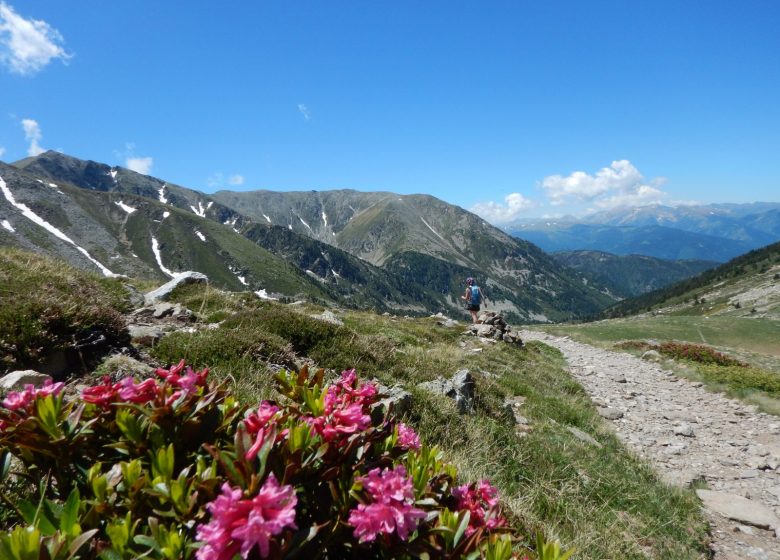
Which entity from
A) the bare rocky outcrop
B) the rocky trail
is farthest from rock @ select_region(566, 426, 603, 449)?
the bare rocky outcrop

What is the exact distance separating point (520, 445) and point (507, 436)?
322 millimetres

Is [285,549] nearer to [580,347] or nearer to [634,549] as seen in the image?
[634,549]

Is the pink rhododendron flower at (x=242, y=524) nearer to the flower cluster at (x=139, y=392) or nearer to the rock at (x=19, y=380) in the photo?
the flower cluster at (x=139, y=392)

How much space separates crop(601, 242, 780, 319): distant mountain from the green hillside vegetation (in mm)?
80858

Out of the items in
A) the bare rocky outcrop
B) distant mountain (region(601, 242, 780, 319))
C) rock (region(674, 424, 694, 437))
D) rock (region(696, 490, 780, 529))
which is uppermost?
the bare rocky outcrop

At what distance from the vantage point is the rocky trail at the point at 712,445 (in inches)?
279

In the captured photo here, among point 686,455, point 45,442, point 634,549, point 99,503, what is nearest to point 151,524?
point 99,503

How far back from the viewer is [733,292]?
408 feet

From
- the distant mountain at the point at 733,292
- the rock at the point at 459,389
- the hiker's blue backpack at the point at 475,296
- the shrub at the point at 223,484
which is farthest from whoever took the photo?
the distant mountain at the point at 733,292

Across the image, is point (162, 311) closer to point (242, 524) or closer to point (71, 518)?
point (71, 518)

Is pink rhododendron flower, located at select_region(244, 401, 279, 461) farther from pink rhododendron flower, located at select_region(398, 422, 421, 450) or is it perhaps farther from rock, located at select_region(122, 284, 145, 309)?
rock, located at select_region(122, 284, 145, 309)

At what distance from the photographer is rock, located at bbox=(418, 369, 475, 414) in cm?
795

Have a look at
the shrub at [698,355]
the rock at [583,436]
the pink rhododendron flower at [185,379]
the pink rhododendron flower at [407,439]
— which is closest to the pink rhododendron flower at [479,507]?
the pink rhododendron flower at [407,439]

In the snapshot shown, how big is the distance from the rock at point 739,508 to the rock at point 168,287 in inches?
547
